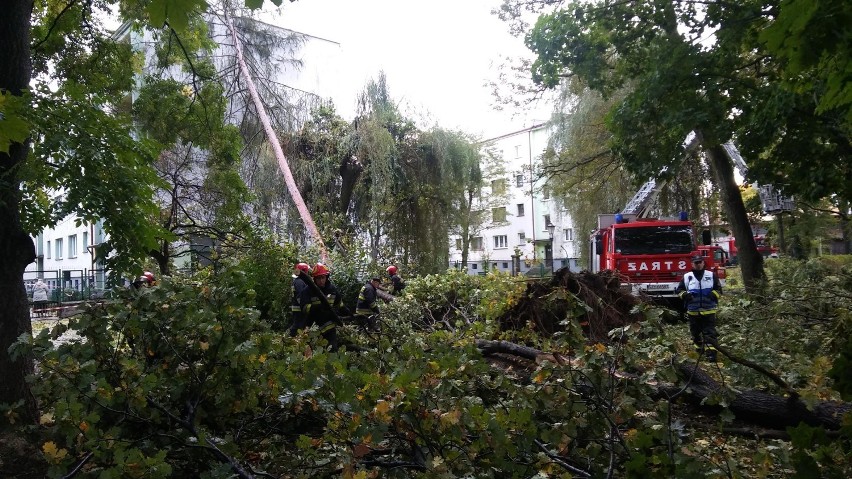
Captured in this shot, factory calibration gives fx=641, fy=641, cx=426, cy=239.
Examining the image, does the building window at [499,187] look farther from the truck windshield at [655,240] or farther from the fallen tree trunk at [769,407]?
the fallen tree trunk at [769,407]

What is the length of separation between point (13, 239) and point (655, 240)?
533 inches

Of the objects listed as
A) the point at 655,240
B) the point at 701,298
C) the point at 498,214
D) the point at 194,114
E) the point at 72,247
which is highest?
the point at 498,214

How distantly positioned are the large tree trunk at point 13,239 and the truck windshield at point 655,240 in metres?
12.9

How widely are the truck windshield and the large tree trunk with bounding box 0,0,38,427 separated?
42.2 ft

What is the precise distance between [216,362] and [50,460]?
1162mm

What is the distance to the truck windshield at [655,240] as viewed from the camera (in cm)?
1513

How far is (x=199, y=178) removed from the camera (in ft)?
49.6

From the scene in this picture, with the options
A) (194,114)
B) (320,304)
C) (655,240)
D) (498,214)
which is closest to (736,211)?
(655,240)

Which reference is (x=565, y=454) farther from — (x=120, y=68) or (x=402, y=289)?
(x=402, y=289)

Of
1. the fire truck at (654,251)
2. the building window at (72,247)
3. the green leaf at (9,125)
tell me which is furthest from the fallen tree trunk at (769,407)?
the building window at (72,247)

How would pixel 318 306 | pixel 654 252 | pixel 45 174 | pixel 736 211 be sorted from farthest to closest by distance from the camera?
1. pixel 654 252
2. pixel 736 211
3. pixel 318 306
4. pixel 45 174

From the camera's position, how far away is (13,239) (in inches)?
183

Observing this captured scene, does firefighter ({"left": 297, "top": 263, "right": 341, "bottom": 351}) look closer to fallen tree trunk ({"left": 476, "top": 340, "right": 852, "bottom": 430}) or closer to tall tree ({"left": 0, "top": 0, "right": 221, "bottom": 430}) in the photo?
tall tree ({"left": 0, "top": 0, "right": 221, "bottom": 430})

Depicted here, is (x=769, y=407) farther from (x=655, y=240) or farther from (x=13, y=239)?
(x=655, y=240)
